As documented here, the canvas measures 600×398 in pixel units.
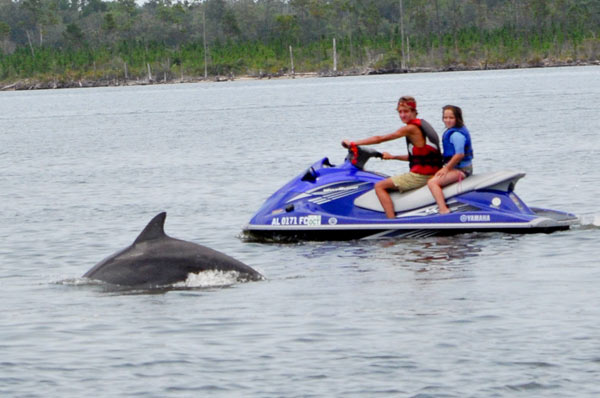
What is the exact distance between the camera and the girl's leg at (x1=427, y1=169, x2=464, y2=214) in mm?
15633

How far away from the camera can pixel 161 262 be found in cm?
1279

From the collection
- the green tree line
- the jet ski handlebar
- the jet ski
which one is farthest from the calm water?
the green tree line

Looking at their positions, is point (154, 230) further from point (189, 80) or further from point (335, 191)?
point (189, 80)

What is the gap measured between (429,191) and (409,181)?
275 mm

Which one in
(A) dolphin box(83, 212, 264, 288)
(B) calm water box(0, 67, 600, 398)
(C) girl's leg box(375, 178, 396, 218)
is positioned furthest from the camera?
(C) girl's leg box(375, 178, 396, 218)

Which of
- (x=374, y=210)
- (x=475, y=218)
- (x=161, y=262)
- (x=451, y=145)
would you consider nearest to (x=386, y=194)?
(x=374, y=210)

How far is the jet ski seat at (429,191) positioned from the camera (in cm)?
1577

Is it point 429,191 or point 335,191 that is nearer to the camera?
point 429,191

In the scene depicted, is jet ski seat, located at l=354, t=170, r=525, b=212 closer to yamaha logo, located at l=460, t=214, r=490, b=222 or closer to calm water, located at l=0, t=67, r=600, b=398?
yamaha logo, located at l=460, t=214, r=490, b=222

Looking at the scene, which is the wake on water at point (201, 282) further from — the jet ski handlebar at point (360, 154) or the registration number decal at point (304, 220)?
the jet ski handlebar at point (360, 154)

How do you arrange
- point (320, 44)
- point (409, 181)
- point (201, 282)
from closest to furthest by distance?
point (201, 282), point (409, 181), point (320, 44)

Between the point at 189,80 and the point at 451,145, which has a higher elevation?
the point at 451,145

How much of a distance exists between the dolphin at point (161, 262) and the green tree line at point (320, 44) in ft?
433

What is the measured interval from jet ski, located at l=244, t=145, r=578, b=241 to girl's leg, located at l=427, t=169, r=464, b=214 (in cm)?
7
